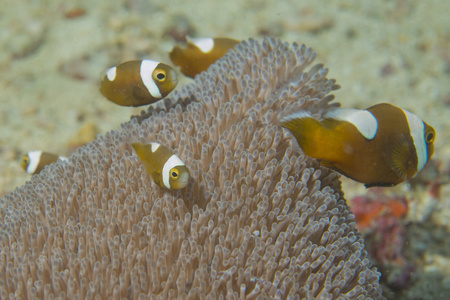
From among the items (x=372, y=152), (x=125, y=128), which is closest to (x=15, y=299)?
(x=125, y=128)

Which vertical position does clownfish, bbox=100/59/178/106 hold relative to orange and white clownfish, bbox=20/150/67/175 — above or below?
below

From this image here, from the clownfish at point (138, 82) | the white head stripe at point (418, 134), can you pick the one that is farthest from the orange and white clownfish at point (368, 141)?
the clownfish at point (138, 82)

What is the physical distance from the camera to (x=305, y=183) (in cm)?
178

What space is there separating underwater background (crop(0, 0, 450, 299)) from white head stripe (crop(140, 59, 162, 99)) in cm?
223

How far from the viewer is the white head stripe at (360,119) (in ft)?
5.85

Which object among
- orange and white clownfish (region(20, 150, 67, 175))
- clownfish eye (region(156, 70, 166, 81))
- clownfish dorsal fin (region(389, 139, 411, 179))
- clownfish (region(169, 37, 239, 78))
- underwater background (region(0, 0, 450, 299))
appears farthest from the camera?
underwater background (region(0, 0, 450, 299))

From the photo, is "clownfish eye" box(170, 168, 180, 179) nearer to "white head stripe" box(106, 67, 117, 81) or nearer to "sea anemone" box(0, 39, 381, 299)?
"sea anemone" box(0, 39, 381, 299)

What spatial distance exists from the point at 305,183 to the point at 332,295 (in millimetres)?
504

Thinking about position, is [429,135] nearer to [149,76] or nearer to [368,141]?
[368,141]

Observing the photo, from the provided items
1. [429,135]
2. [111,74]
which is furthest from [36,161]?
[429,135]

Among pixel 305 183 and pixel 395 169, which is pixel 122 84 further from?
pixel 395 169

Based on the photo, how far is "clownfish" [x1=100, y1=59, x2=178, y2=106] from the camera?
79.5 inches

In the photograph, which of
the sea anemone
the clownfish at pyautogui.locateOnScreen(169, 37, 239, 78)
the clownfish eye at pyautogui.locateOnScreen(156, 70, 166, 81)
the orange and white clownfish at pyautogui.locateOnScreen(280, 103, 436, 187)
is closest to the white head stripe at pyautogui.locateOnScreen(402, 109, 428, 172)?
the orange and white clownfish at pyautogui.locateOnScreen(280, 103, 436, 187)

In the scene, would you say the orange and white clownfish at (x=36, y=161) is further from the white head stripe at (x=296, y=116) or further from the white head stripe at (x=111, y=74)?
the white head stripe at (x=296, y=116)
